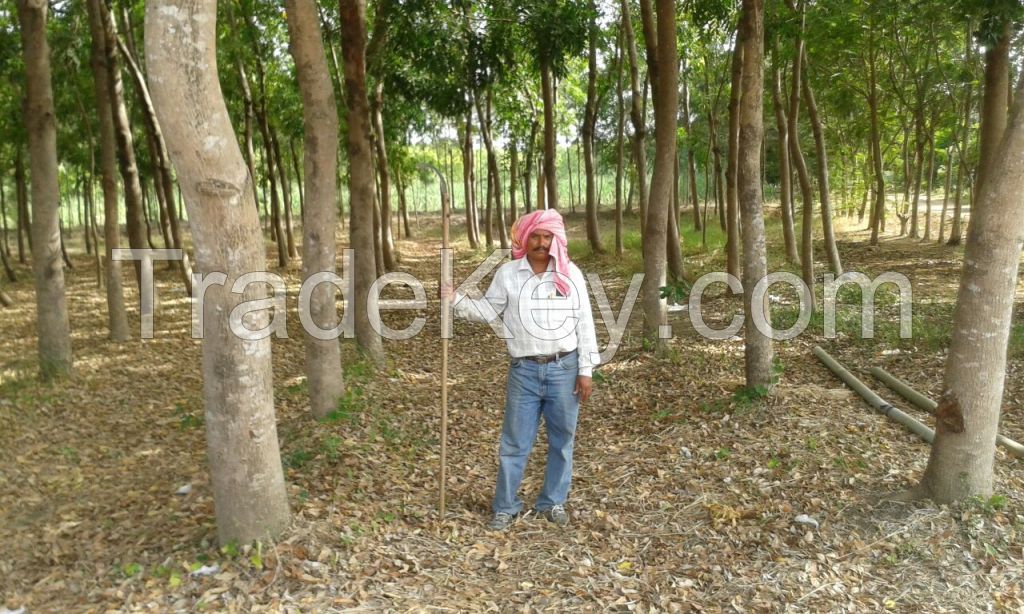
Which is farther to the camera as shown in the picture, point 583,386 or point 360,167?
point 360,167

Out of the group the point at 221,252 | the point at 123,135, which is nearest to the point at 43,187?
the point at 123,135

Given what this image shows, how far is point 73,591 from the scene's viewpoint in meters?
3.77

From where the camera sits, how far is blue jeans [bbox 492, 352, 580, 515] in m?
4.50

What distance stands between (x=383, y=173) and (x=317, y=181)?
32.7 feet

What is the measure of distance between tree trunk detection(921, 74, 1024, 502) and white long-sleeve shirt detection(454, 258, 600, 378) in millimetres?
2039

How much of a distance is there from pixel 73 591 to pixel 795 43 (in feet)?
32.0

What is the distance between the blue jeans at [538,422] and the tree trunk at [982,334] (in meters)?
2.13

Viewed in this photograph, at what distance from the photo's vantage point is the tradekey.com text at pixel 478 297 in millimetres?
3797

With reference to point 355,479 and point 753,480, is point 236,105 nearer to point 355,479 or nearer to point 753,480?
point 355,479

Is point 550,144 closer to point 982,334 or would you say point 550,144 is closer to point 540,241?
point 540,241

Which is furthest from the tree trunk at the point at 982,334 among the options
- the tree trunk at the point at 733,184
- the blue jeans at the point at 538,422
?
the tree trunk at the point at 733,184

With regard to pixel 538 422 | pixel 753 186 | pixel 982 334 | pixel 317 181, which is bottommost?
pixel 538 422

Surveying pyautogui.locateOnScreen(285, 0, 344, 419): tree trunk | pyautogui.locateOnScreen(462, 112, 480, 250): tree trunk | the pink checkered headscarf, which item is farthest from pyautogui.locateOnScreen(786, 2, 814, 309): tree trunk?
pyautogui.locateOnScreen(462, 112, 480, 250): tree trunk

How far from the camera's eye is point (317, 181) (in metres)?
6.13
